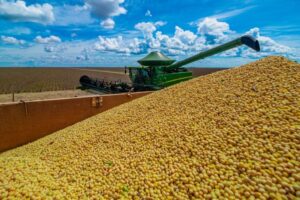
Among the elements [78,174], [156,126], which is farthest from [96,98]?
[78,174]

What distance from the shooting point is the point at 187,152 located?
223cm

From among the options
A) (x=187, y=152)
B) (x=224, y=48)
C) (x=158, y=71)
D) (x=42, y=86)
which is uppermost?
(x=224, y=48)

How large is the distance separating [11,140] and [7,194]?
1.78 metres

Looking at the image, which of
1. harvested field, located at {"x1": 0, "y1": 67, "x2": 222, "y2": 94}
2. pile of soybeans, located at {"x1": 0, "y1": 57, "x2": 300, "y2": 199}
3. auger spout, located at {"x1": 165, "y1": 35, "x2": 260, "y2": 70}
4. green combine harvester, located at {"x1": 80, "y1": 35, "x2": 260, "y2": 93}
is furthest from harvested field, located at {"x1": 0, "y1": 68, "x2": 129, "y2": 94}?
pile of soybeans, located at {"x1": 0, "y1": 57, "x2": 300, "y2": 199}

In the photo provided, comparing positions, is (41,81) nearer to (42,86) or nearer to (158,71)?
(42,86)

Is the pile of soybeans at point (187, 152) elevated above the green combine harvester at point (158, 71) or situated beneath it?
situated beneath

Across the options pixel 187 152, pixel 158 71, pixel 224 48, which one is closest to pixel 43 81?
pixel 158 71

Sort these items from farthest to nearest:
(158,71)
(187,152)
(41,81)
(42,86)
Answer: (41,81) → (42,86) → (158,71) → (187,152)

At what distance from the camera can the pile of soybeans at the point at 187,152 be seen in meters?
1.79

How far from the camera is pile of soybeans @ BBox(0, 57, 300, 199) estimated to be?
70.6 inches

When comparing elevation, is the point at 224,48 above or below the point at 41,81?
above

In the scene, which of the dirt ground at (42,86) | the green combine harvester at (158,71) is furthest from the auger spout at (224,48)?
the dirt ground at (42,86)

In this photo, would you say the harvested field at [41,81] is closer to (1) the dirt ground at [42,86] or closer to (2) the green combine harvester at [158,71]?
(1) the dirt ground at [42,86]

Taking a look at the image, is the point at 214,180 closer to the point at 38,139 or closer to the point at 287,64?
the point at 287,64
